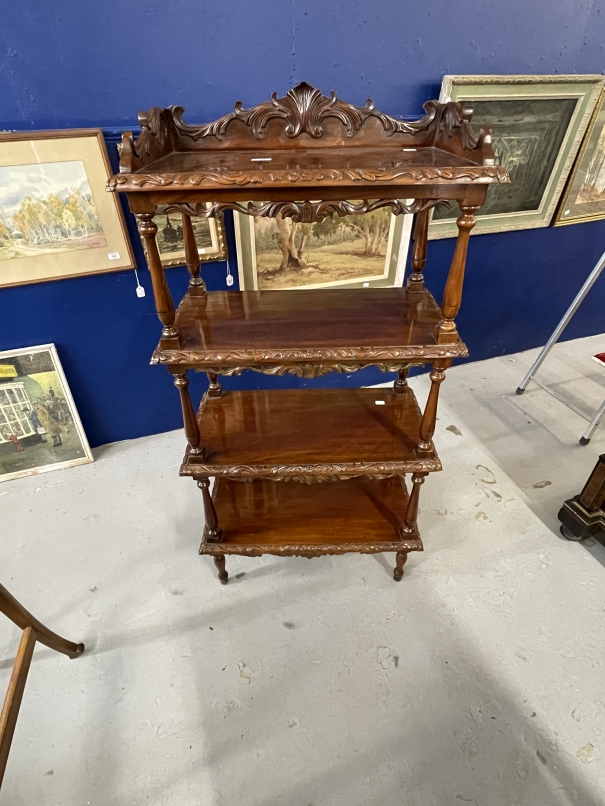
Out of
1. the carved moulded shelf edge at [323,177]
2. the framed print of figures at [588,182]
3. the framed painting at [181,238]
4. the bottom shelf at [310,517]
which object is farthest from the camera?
the framed print of figures at [588,182]

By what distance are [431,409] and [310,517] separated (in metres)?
0.73

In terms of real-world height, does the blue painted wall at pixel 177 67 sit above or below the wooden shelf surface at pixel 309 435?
above

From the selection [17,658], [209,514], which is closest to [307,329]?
[209,514]

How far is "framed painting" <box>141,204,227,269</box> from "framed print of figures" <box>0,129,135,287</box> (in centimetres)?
15

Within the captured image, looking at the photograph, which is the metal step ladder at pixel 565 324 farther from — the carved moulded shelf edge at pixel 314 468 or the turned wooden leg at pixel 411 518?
the carved moulded shelf edge at pixel 314 468

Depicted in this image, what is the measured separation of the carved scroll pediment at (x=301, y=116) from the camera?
138cm

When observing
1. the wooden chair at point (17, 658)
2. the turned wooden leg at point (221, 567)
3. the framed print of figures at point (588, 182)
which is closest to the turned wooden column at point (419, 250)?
the turned wooden leg at point (221, 567)

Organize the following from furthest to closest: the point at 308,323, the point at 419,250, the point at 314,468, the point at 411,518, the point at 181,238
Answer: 1. the point at 181,238
2. the point at 411,518
3. the point at 419,250
4. the point at 314,468
5. the point at 308,323

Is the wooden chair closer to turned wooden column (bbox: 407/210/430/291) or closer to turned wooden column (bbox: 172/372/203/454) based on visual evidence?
turned wooden column (bbox: 172/372/203/454)

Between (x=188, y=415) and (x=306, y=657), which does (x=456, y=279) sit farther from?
(x=306, y=657)

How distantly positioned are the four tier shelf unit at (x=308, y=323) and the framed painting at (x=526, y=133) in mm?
869

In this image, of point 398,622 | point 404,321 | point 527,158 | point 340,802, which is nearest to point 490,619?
point 398,622

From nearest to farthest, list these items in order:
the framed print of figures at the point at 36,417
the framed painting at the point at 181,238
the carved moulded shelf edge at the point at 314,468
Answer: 1. the carved moulded shelf edge at the point at 314,468
2. the framed painting at the point at 181,238
3. the framed print of figures at the point at 36,417

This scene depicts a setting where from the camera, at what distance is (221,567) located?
189 cm
